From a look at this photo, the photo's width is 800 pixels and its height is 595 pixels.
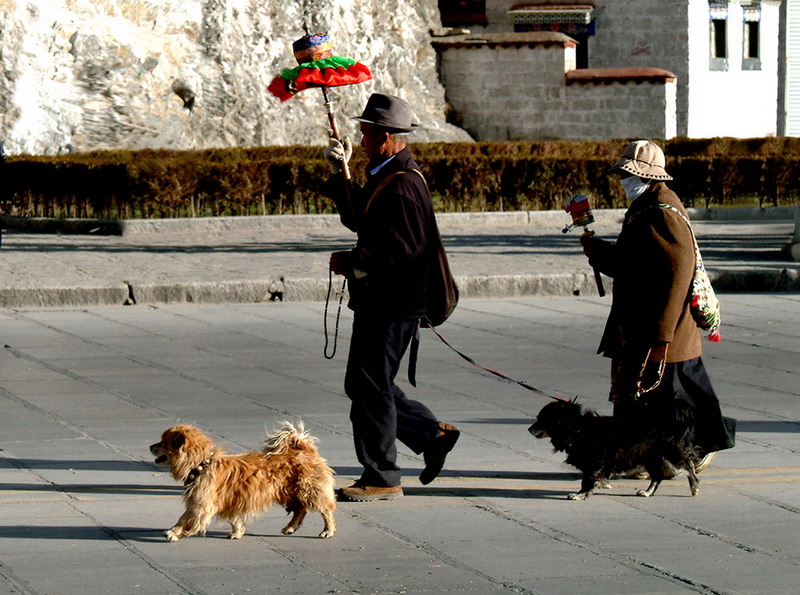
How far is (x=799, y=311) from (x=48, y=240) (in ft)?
32.3

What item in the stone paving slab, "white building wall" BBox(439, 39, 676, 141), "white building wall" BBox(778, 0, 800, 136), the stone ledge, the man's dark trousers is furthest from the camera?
"white building wall" BBox(778, 0, 800, 136)

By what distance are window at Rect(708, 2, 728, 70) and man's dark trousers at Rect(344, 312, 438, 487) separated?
39.0m

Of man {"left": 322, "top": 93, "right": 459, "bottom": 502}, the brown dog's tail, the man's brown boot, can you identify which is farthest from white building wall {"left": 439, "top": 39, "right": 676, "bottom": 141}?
the brown dog's tail

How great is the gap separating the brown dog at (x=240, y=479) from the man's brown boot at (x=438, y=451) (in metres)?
0.92

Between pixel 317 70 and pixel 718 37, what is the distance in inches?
1539

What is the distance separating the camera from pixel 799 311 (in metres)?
12.9

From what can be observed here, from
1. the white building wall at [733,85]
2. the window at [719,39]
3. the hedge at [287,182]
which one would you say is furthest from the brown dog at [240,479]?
the window at [719,39]

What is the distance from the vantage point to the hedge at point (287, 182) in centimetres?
2034

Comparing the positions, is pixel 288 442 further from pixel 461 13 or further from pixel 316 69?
pixel 461 13

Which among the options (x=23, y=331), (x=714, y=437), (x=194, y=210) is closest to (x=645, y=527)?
(x=714, y=437)

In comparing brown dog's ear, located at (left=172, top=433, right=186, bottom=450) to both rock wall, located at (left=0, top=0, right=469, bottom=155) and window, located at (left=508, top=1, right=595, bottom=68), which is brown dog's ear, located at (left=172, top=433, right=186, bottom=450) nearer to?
rock wall, located at (left=0, top=0, right=469, bottom=155)

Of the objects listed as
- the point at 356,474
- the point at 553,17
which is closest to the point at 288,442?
the point at 356,474

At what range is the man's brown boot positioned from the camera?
255 inches

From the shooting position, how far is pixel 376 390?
618 cm
